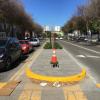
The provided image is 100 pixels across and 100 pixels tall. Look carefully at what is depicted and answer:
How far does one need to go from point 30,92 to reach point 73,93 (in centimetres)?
132

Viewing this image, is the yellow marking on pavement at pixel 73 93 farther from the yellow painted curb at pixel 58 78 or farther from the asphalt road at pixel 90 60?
the asphalt road at pixel 90 60

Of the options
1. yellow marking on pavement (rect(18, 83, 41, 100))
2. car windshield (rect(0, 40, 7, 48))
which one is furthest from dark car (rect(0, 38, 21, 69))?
yellow marking on pavement (rect(18, 83, 41, 100))

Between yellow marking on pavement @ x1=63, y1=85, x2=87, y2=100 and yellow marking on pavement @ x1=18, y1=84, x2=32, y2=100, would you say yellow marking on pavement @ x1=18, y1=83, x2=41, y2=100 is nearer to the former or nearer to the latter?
yellow marking on pavement @ x1=18, y1=84, x2=32, y2=100

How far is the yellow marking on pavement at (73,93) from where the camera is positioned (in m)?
9.03

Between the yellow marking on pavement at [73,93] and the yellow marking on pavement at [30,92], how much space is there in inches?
33.0

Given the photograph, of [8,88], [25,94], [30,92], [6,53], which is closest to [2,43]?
[6,53]

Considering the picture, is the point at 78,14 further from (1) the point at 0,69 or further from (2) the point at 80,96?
(2) the point at 80,96

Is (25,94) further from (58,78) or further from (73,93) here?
(58,78)

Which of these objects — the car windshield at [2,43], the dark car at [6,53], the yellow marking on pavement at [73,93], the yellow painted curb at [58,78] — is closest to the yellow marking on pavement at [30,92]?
the yellow painted curb at [58,78]

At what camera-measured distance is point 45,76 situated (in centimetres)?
1177

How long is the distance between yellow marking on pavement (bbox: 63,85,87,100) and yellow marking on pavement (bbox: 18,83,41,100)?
0.84 metres

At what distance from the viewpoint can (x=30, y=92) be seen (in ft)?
32.1

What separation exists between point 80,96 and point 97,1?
152ft

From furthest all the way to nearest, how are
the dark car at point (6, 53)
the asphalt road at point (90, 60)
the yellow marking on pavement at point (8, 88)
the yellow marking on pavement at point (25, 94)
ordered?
the dark car at point (6, 53)
the asphalt road at point (90, 60)
the yellow marking on pavement at point (8, 88)
the yellow marking on pavement at point (25, 94)
